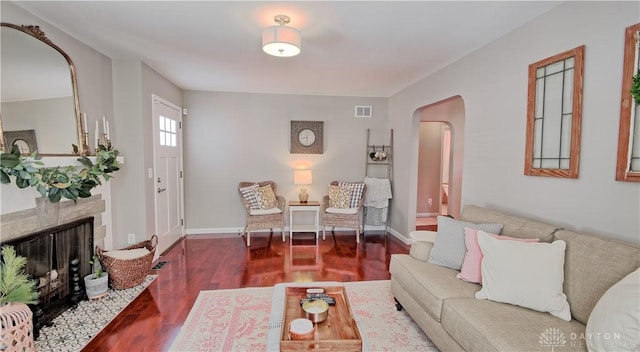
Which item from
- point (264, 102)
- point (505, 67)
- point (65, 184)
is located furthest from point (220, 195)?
point (505, 67)

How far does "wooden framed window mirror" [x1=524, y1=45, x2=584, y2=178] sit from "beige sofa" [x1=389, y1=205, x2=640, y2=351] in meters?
0.47

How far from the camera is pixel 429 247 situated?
2439 millimetres

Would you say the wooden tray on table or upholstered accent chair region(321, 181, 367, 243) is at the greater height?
upholstered accent chair region(321, 181, 367, 243)

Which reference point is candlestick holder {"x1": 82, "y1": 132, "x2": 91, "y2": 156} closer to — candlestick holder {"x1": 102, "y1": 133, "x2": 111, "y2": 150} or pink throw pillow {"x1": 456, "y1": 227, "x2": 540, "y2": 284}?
candlestick holder {"x1": 102, "y1": 133, "x2": 111, "y2": 150}

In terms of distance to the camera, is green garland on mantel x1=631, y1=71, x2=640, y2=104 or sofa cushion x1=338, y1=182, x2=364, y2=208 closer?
green garland on mantel x1=631, y1=71, x2=640, y2=104

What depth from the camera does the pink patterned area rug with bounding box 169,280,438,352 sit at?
2049 millimetres

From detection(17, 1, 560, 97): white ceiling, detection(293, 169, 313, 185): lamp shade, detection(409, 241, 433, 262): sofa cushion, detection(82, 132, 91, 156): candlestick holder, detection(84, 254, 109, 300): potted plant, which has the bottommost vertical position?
detection(84, 254, 109, 300): potted plant

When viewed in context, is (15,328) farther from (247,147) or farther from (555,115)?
(555,115)

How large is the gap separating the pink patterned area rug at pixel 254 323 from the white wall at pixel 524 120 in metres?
1.33

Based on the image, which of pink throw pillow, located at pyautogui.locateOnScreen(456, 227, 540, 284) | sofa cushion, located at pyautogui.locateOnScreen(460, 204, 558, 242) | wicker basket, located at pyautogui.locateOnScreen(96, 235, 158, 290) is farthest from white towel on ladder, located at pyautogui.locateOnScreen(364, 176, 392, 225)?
wicker basket, located at pyautogui.locateOnScreen(96, 235, 158, 290)

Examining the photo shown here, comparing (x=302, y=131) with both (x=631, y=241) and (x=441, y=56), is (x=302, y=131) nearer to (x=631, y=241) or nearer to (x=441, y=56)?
(x=441, y=56)

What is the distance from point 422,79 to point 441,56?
34.2 inches

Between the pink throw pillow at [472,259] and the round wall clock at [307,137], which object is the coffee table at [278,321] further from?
the round wall clock at [307,137]

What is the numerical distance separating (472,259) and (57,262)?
127 inches
